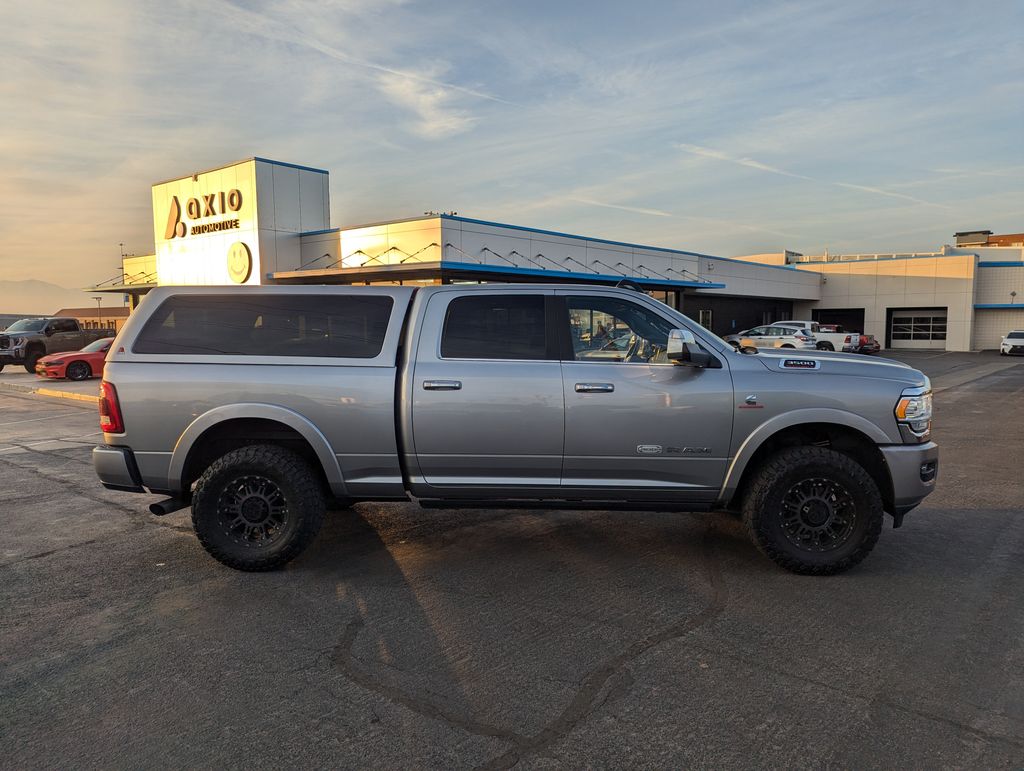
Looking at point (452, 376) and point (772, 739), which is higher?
point (452, 376)

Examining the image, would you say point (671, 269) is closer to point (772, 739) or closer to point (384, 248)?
point (384, 248)

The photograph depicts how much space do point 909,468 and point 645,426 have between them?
6.06 ft

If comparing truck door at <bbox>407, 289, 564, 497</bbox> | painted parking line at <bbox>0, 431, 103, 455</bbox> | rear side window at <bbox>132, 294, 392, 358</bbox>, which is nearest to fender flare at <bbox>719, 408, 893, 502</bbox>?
truck door at <bbox>407, 289, 564, 497</bbox>

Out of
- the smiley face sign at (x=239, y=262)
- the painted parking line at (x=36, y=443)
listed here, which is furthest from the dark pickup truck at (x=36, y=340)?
the painted parking line at (x=36, y=443)

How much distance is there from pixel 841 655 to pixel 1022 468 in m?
6.61

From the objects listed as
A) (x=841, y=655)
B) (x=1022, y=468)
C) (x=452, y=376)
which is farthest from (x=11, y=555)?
(x=1022, y=468)

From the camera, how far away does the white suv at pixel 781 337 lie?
1218 inches

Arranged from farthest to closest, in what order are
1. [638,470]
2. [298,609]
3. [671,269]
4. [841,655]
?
[671,269] → [638,470] → [298,609] → [841,655]

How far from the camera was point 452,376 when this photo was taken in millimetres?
4969

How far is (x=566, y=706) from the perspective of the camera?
3240 millimetres

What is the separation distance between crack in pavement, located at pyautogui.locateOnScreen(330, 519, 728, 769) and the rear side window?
1996 millimetres

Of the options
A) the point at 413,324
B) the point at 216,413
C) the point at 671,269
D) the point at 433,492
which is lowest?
the point at 433,492

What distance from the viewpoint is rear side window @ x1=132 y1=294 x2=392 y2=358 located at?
16.9ft

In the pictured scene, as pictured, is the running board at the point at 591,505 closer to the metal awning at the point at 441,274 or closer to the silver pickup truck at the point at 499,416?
the silver pickup truck at the point at 499,416
